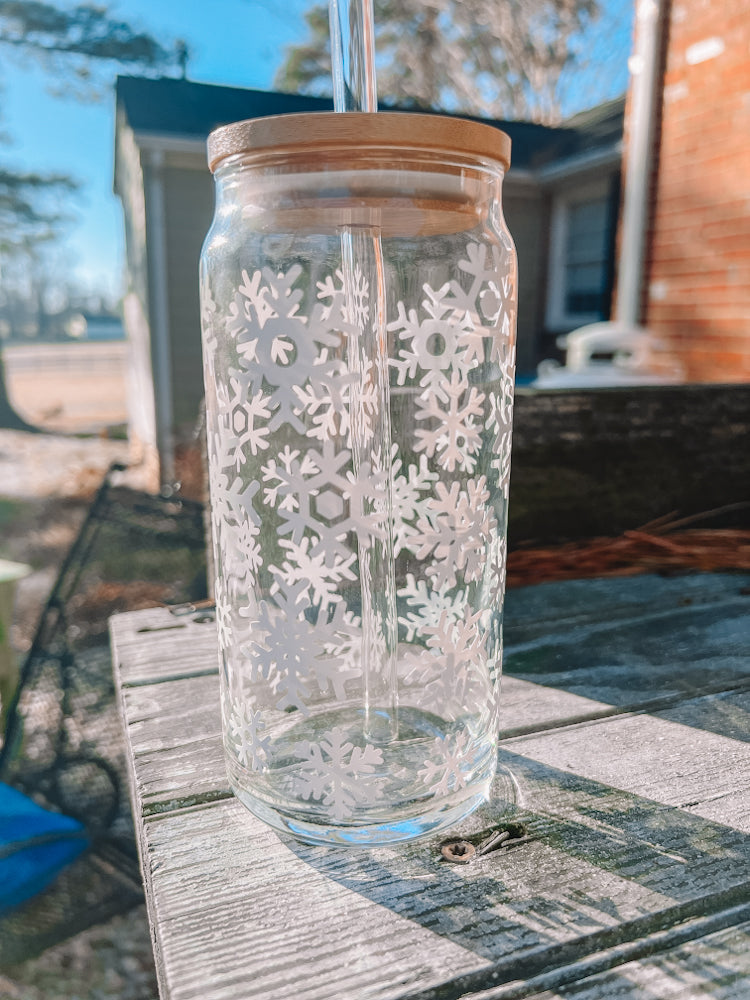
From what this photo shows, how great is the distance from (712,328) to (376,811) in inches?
122

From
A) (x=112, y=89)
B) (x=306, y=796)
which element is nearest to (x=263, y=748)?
(x=306, y=796)

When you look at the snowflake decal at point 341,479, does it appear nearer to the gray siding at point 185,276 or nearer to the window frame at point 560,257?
the gray siding at point 185,276

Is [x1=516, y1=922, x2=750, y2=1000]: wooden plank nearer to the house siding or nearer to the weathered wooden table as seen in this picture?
the weathered wooden table

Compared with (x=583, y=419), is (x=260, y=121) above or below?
above

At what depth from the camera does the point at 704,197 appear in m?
3.21

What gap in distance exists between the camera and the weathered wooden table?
485 mm

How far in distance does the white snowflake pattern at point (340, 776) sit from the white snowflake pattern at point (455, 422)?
10.0 inches

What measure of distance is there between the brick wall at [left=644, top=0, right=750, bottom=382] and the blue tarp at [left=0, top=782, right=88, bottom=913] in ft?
9.44

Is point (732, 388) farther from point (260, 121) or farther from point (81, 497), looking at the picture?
point (81, 497)

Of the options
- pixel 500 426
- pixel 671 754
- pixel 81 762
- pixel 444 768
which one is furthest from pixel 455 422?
pixel 81 762

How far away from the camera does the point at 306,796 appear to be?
600 mm

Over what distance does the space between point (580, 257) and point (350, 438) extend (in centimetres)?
805

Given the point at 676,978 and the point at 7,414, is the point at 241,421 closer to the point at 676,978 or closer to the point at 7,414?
the point at 676,978

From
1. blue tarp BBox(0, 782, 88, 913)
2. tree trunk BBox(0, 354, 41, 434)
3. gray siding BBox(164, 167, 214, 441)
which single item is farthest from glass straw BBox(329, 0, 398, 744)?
tree trunk BBox(0, 354, 41, 434)
